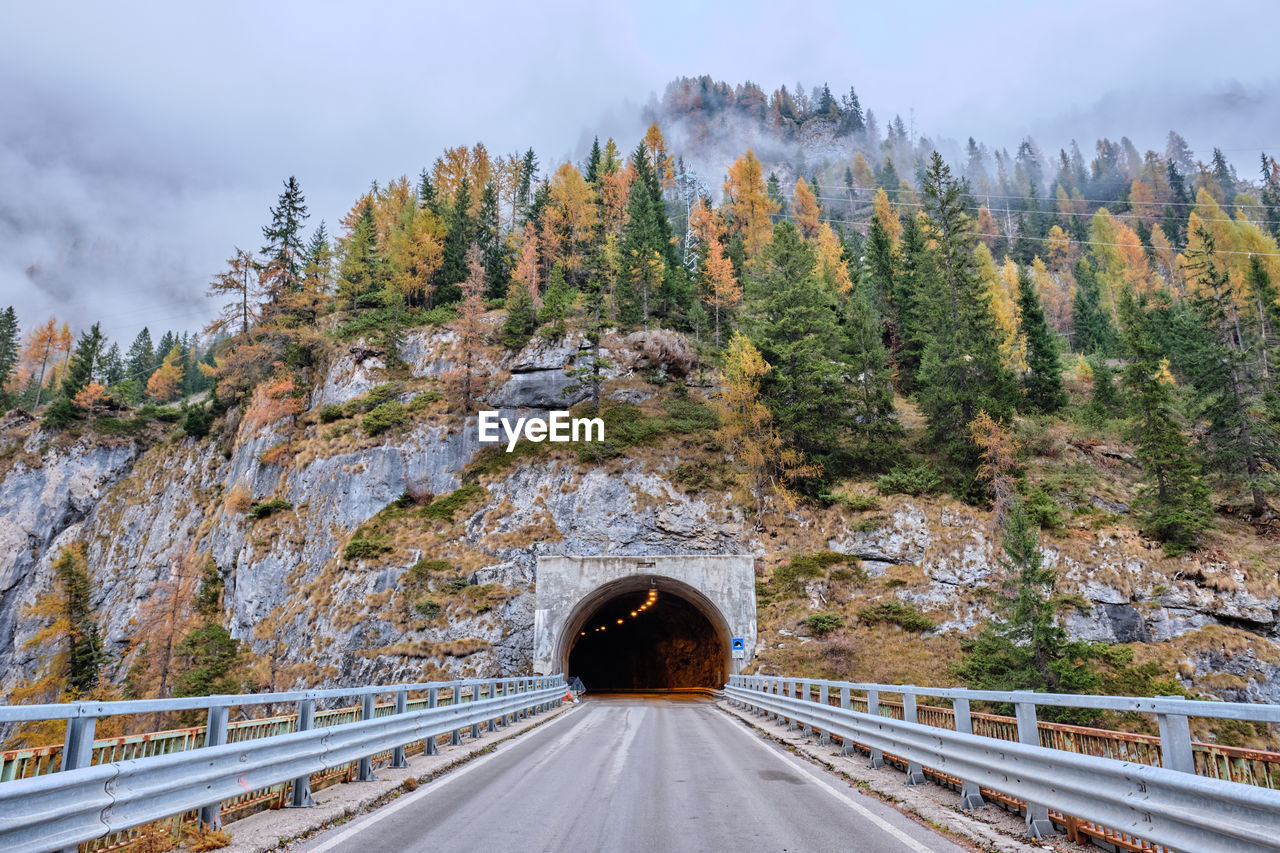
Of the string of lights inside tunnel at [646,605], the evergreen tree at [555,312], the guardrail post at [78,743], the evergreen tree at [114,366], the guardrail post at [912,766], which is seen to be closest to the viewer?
the guardrail post at [78,743]

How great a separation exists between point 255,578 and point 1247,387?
51.8m

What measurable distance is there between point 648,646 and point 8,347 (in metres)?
80.0

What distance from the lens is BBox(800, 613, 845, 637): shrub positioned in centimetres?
2938

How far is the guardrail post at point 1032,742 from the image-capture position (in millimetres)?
5535

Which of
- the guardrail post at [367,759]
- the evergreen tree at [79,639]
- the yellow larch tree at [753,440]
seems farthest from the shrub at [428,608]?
the guardrail post at [367,759]

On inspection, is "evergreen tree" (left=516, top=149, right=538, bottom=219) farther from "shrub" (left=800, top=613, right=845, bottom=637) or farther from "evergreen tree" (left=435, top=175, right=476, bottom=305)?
"shrub" (left=800, top=613, right=845, bottom=637)

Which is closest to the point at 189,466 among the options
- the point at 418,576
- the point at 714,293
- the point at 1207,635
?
the point at 418,576

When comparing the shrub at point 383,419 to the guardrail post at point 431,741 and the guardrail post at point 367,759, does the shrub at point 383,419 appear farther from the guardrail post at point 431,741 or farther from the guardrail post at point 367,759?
the guardrail post at point 367,759

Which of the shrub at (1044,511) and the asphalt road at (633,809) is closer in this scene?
the asphalt road at (633,809)

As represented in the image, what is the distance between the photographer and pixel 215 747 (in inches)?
197

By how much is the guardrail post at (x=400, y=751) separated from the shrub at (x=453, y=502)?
89.1 ft

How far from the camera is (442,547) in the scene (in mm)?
34062

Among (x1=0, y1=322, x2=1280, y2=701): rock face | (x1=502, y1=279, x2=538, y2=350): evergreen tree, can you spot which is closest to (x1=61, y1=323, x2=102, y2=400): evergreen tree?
(x1=0, y1=322, x2=1280, y2=701): rock face

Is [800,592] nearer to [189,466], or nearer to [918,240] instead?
[918,240]
